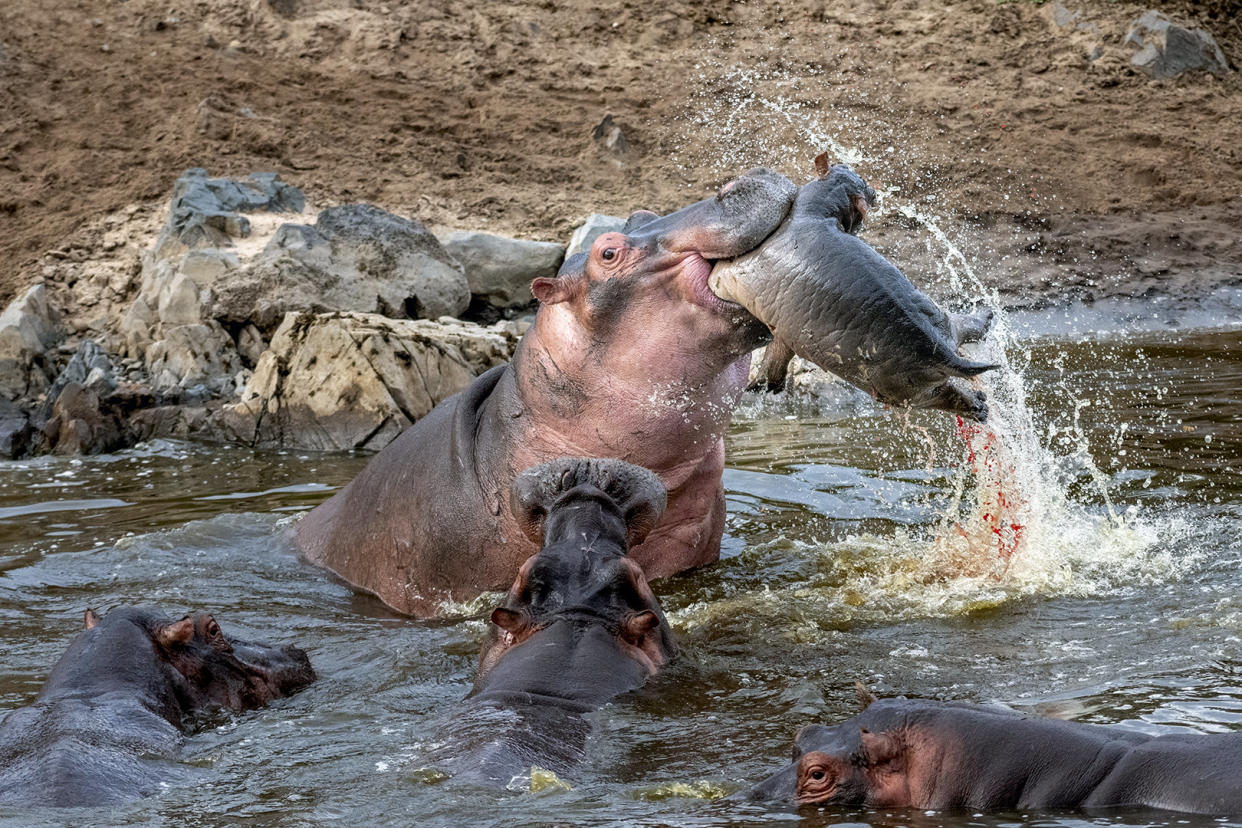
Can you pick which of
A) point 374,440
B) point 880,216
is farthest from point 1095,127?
point 374,440

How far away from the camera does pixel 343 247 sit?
1154 centimetres

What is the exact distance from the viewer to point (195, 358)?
36.8ft

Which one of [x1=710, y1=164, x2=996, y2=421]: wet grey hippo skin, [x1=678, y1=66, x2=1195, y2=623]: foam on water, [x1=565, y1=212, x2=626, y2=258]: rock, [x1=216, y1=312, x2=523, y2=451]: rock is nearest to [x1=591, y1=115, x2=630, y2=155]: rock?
[x1=565, y1=212, x2=626, y2=258]: rock

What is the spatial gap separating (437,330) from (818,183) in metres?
5.76

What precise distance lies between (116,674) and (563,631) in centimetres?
114

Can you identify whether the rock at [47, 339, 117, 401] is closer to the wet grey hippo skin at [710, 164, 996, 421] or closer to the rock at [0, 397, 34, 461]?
the rock at [0, 397, 34, 461]

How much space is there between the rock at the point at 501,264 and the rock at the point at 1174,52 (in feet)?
25.0

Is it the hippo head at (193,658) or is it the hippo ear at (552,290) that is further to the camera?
the hippo ear at (552,290)

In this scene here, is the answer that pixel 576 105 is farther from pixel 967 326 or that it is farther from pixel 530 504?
pixel 967 326

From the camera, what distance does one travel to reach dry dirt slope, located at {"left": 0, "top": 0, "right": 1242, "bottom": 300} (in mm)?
14859

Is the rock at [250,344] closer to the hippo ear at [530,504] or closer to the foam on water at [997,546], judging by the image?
the foam on water at [997,546]

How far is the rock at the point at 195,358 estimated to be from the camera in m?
11.1

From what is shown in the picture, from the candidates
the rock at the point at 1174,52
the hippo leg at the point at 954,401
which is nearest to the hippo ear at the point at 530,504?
the hippo leg at the point at 954,401

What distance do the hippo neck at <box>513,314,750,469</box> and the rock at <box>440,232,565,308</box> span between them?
22.7ft
